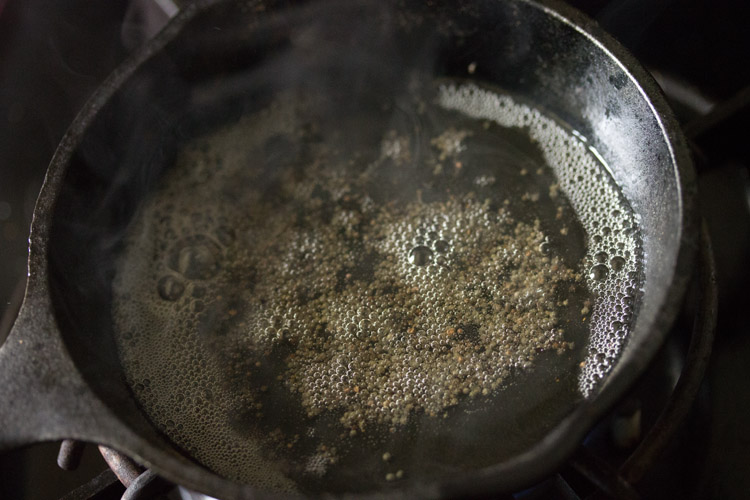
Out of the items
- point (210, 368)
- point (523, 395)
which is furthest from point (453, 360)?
point (210, 368)

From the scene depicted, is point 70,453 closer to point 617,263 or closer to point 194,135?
point 194,135

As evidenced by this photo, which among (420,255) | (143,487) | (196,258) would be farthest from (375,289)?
(143,487)

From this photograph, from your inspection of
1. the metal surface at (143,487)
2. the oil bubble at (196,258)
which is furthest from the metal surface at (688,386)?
the oil bubble at (196,258)

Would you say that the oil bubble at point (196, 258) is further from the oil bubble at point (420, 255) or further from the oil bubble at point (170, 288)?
the oil bubble at point (420, 255)

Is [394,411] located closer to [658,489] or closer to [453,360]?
[453,360]

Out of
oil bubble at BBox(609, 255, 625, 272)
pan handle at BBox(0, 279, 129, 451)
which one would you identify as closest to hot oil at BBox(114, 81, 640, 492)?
oil bubble at BBox(609, 255, 625, 272)
